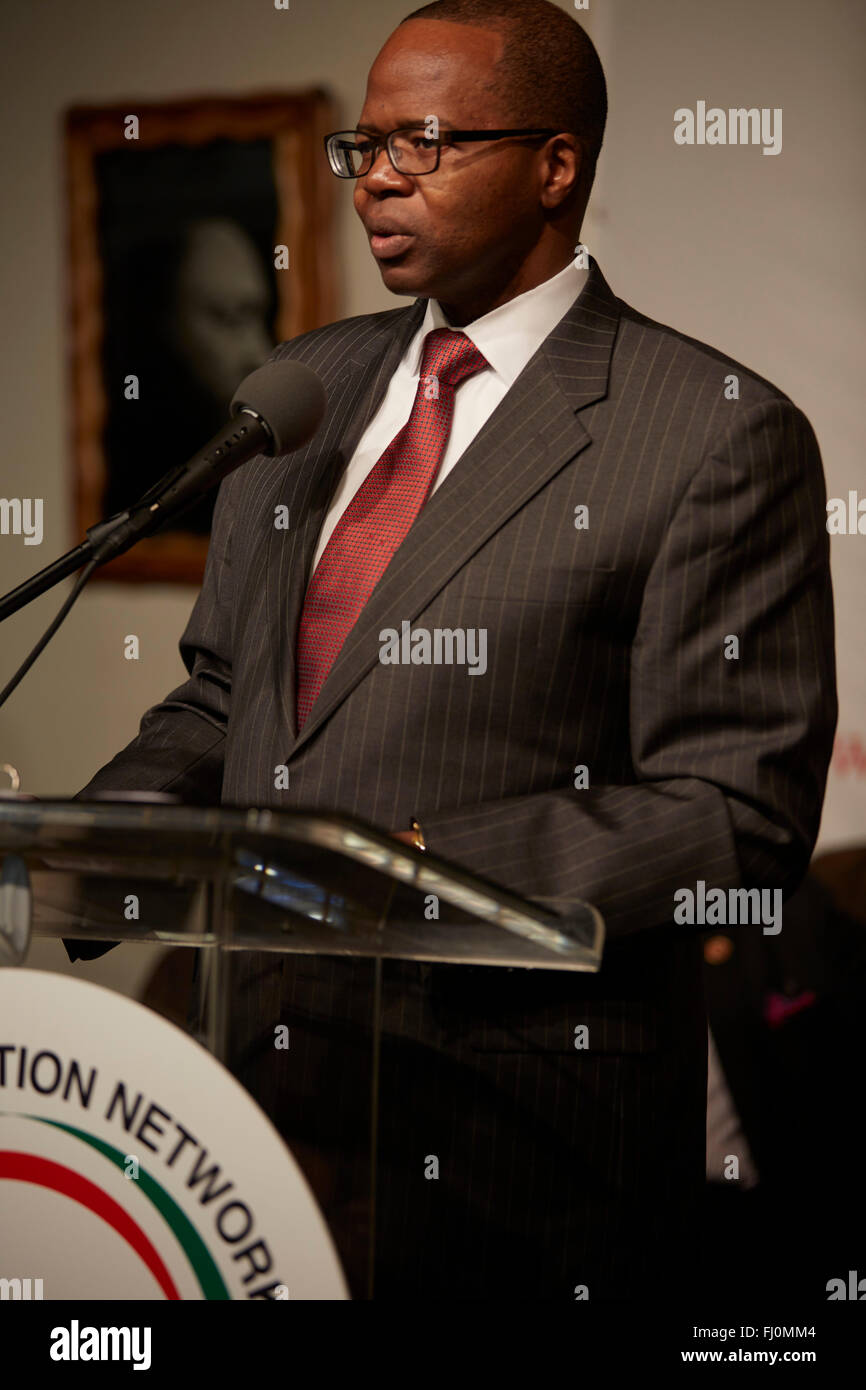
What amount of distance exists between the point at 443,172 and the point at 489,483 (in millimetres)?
313

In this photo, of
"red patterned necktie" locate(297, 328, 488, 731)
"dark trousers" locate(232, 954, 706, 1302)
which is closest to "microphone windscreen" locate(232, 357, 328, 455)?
"red patterned necktie" locate(297, 328, 488, 731)

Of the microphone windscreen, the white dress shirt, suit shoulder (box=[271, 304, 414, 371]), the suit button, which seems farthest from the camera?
the suit button

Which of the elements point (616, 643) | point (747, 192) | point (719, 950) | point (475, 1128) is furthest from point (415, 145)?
point (719, 950)

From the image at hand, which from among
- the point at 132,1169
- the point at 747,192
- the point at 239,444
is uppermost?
the point at 747,192

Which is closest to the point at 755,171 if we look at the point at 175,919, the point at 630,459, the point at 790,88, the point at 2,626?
the point at 790,88

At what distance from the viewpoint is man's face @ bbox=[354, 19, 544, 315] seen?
1.47m

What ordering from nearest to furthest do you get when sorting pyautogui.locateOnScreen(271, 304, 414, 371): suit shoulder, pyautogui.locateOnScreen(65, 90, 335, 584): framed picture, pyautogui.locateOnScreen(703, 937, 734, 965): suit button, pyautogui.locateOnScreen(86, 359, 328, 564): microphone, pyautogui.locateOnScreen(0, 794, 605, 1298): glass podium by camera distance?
pyautogui.locateOnScreen(0, 794, 605, 1298): glass podium, pyautogui.locateOnScreen(86, 359, 328, 564): microphone, pyautogui.locateOnScreen(271, 304, 414, 371): suit shoulder, pyautogui.locateOnScreen(703, 937, 734, 965): suit button, pyautogui.locateOnScreen(65, 90, 335, 584): framed picture

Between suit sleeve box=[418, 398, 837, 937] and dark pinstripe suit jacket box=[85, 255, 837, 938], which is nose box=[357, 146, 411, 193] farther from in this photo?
suit sleeve box=[418, 398, 837, 937]

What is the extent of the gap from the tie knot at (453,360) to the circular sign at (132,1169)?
82 cm

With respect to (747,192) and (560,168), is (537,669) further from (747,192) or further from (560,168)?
(747,192)

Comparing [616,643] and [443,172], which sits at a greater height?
[443,172]

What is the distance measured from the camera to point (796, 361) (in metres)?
2.71

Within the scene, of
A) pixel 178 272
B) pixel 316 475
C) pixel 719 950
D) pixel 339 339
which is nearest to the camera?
pixel 316 475

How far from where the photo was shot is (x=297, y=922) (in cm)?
106
